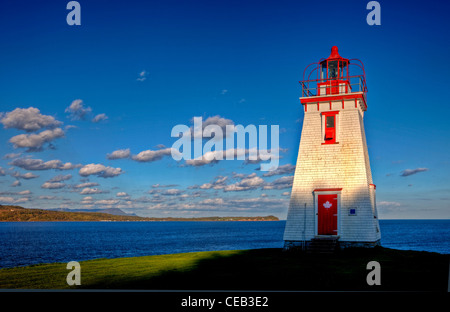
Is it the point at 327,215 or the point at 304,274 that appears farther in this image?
the point at 327,215

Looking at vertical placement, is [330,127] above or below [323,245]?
above

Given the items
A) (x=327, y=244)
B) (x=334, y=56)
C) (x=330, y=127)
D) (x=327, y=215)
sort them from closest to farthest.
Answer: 1. (x=327, y=244)
2. (x=327, y=215)
3. (x=330, y=127)
4. (x=334, y=56)

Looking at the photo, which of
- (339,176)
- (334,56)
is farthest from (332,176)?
(334,56)

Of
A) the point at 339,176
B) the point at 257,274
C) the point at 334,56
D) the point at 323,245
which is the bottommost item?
the point at 257,274

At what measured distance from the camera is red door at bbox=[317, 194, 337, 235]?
22.5m

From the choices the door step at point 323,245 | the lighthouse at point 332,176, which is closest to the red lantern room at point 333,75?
the lighthouse at point 332,176

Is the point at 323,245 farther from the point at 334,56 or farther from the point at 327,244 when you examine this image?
the point at 334,56

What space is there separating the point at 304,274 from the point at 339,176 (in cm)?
891

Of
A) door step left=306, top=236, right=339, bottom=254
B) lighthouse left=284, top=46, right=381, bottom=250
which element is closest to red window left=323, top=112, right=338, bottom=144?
lighthouse left=284, top=46, right=381, bottom=250

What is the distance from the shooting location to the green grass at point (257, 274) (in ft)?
44.0

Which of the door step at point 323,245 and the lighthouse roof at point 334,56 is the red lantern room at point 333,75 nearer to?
the lighthouse roof at point 334,56

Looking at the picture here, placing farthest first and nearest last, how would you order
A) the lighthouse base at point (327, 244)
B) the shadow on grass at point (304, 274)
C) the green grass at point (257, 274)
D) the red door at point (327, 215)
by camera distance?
the red door at point (327, 215)
the lighthouse base at point (327, 244)
the green grass at point (257, 274)
the shadow on grass at point (304, 274)

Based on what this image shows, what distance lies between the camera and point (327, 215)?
22625mm
